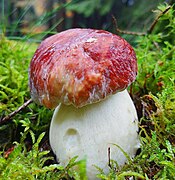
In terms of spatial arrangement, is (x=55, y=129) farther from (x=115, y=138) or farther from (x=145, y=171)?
(x=145, y=171)

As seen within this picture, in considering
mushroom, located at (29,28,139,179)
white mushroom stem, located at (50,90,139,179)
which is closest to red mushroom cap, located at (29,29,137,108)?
mushroom, located at (29,28,139,179)

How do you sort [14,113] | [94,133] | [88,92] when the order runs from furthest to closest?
[14,113]
[94,133]
[88,92]

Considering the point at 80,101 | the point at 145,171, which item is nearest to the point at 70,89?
the point at 80,101

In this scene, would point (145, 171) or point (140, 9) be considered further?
point (140, 9)

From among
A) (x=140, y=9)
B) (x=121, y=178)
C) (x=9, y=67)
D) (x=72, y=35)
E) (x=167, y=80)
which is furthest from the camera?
(x=140, y=9)

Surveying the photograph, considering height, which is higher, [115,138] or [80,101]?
[80,101]

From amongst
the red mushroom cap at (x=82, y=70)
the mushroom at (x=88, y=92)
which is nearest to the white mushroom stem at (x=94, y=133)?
the mushroom at (x=88, y=92)

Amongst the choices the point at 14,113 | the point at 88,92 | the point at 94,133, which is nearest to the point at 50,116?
the point at 14,113

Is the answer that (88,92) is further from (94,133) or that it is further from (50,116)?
(50,116)
